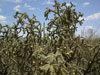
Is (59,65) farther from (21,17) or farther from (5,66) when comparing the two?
(5,66)

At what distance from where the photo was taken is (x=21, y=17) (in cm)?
241

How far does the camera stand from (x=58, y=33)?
219 centimetres

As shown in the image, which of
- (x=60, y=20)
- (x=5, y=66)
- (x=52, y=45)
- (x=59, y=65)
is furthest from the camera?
(x=5, y=66)

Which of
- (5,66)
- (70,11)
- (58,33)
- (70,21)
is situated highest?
(70,11)

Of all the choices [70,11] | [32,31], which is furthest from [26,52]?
[70,11]

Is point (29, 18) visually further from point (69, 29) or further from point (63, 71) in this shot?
point (63, 71)

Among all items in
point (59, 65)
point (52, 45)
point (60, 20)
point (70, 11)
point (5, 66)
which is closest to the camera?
point (59, 65)

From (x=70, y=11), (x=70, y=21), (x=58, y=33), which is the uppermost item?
(x=70, y=11)

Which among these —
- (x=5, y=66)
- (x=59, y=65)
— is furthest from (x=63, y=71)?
(x=5, y=66)

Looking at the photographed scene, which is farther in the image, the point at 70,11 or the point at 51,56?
the point at 70,11

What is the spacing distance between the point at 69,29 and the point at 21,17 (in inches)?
29.9

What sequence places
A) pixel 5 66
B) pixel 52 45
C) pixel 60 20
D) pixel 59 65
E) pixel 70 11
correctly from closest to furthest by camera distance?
pixel 59 65, pixel 52 45, pixel 60 20, pixel 70 11, pixel 5 66

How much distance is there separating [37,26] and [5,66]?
108cm

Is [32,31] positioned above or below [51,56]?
above
